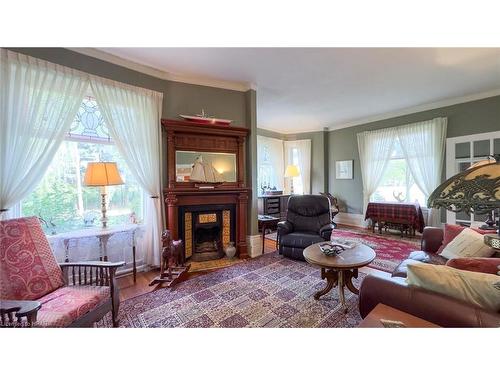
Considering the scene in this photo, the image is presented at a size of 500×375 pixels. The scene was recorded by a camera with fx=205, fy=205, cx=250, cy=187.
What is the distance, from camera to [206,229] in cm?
329

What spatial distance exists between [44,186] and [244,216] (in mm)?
2478

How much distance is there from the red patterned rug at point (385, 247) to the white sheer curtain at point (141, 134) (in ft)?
10.2

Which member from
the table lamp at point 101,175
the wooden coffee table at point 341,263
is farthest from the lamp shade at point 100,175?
the wooden coffee table at point 341,263

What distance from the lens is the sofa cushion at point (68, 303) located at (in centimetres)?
122

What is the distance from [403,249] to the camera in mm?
3539

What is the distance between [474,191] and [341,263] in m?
1.35

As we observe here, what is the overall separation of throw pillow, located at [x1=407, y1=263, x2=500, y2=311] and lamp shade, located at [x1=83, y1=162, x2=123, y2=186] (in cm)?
272

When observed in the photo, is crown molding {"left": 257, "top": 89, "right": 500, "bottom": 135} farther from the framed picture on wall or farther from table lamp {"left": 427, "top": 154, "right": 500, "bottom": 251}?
table lamp {"left": 427, "top": 154, "right": 500, "bottom": 251}

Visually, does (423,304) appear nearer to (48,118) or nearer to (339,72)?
(339,72)

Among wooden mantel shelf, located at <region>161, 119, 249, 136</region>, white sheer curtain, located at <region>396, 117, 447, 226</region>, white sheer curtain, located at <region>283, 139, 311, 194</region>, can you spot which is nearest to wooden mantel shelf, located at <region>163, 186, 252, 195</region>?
wooden mantel shelf, located at <region>161, 119, 249, 136</region>

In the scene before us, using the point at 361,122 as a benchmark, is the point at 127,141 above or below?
below
